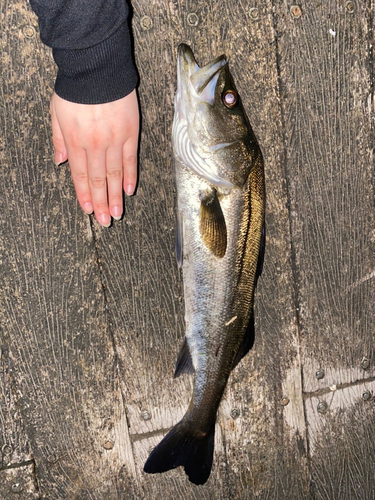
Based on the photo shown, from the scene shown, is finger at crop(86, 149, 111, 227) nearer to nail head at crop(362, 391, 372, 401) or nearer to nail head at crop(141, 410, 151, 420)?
nail head at crop(141, 410, 151, 420)

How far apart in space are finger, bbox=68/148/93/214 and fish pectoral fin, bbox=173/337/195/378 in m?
0.71

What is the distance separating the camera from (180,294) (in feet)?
7.60

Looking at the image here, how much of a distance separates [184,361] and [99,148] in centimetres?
97

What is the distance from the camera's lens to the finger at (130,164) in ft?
6.30

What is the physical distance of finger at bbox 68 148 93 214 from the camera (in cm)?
188

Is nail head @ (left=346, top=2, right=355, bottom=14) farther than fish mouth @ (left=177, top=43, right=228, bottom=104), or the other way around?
nail head @ (left=346, top=2, right=355, bottom=14)

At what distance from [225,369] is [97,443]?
81 cm

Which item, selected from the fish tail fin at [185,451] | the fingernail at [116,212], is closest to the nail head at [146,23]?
the fingernail at [116,212]

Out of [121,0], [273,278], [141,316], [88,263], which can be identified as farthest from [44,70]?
[273,278]

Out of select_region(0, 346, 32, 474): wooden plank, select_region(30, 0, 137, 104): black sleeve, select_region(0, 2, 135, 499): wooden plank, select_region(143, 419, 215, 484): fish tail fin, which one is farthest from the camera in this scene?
select_region(0, 346, 32, 474): wooden plank

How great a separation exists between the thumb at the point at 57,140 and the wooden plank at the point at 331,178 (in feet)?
3.37

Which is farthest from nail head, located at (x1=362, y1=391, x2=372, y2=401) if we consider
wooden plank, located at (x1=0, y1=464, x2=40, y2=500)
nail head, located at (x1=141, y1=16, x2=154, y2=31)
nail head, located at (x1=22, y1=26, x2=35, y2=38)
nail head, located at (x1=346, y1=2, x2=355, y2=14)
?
nail head, located at (x1=22, y1=26, x2=35, y2=38)

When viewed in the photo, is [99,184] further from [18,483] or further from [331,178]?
[18,483]

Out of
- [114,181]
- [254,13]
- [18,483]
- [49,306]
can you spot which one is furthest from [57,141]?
[18,483]
